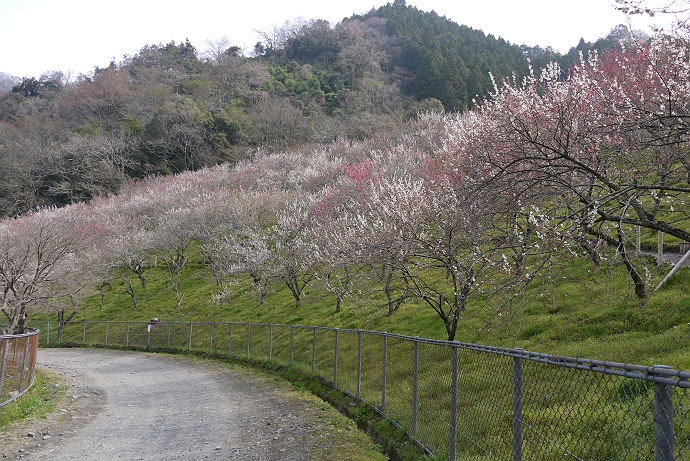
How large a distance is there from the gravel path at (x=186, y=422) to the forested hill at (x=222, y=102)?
48870mm

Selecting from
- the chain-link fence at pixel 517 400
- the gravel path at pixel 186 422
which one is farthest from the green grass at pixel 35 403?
the chain-link fence at pixel 517 400

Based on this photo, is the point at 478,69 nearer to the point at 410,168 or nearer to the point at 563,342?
the point at 410,168

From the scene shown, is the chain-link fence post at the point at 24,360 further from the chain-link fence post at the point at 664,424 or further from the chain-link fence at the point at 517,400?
the chain-link fence post at the point at 664,424

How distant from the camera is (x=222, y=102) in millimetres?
85125

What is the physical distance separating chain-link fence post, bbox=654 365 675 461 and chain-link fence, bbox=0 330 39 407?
1168 centimetres

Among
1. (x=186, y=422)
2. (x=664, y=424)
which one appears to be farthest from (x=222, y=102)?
(x=664, y=424)

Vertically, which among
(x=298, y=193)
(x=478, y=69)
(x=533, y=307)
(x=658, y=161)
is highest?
(x=478, y=69)

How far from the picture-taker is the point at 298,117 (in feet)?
248

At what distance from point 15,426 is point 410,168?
30.5 metres

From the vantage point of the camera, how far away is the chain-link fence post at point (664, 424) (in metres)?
2.90

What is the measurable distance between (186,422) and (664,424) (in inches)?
405

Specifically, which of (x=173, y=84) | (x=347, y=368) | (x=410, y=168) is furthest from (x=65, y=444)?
(x=173, y=84)

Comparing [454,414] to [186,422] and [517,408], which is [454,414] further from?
[186,422]

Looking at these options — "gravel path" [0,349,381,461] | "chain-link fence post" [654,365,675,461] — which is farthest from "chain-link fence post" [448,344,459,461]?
"chain-link fence post" [654,365,675,461]
